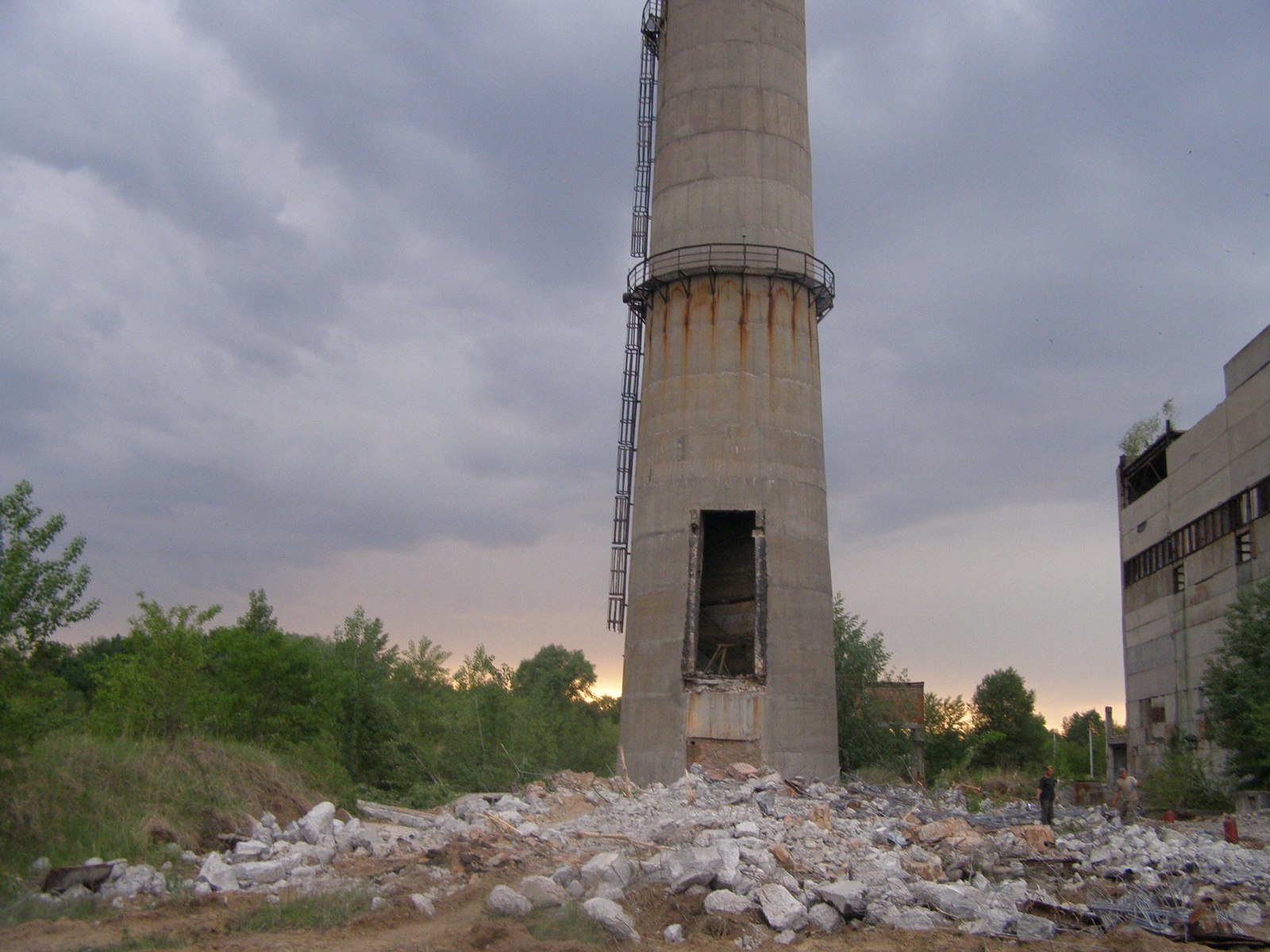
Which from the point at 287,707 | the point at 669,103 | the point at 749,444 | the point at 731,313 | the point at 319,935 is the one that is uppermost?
the point at 669,103

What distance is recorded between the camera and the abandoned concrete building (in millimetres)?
25969

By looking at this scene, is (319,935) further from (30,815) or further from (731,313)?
(731,313)

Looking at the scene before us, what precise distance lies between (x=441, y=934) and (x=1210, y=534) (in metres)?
23.7

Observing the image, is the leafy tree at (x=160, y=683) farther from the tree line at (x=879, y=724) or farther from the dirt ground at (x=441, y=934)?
the tree line at (x=879, y=724)

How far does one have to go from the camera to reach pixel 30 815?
14.7 metres

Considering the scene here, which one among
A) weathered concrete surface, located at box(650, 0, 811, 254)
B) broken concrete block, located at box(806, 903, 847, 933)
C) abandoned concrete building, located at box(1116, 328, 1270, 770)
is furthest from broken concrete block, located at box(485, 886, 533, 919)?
abandoned concrete building, located at box(1116, 328, 1270, 770)

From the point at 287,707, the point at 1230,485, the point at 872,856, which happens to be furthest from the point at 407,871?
the point at 1230,485

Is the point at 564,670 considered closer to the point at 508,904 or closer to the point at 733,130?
the point at 733,130

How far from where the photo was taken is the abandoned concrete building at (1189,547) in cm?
2597

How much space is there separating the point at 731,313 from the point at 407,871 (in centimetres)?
1424

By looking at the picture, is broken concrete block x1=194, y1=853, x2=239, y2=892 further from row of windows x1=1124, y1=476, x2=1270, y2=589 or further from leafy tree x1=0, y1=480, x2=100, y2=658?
row of windows x1=1124, y1=476, x2=1270, y2=589

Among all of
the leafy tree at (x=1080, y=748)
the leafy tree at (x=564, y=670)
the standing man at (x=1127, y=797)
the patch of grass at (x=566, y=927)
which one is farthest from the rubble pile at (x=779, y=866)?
the leafy tree at (x=564, y=670)

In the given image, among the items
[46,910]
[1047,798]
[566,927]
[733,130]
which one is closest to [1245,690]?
[1047,798]

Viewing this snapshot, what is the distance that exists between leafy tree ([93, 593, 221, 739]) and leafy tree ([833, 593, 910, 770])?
612 inches
